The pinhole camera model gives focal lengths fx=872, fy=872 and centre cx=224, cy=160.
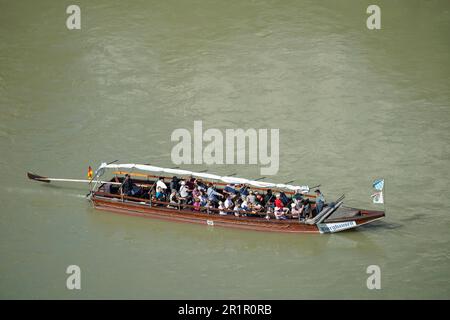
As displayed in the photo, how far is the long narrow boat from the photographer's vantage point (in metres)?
23.1

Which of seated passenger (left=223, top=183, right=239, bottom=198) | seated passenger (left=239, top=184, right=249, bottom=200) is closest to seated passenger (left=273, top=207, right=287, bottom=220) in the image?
seated passenger (left=239, top=184, right=249, bottom=200)

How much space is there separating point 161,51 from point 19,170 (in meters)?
Result: 8.11

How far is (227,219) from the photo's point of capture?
23.7 metres

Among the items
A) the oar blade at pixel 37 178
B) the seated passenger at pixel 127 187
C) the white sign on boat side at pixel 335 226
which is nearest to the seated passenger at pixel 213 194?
the seated passenger at pixel 127 187

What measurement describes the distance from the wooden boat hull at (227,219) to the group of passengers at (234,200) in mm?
Result: 186

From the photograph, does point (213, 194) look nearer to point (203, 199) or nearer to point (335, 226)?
point (203, 199)

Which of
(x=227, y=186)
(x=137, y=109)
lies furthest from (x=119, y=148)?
(x=227, y=186)

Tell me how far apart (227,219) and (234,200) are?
663 mm

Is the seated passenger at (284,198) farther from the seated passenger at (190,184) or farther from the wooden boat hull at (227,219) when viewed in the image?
the seated passenger at (190,184)

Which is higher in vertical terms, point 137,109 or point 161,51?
point 161,51

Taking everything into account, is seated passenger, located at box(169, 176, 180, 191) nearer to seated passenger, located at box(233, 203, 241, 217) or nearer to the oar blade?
seated passenger, located at box(233, 203, 241, 217)

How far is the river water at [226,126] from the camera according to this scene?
Result: 22.1 m

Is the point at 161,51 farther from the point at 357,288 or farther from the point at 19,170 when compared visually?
the point at 357,288

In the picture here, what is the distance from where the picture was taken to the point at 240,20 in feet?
111
